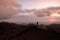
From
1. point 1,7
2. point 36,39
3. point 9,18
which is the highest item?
point 1,7

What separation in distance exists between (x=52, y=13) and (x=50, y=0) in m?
0.17

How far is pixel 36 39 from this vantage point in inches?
57.3

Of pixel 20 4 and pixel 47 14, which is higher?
pixel 20 4

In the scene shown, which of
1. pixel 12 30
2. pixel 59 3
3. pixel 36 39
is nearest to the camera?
pixel 36 39

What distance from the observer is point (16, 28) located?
1.68 m

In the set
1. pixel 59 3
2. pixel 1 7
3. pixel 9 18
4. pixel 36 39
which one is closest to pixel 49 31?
pixel 36 39

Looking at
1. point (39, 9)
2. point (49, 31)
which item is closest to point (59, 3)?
point (39, 9)

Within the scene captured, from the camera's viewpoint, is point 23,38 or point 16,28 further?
point 16,28

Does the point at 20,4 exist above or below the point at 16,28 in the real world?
above

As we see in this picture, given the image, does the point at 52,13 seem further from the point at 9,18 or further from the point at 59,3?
the point at 9,18

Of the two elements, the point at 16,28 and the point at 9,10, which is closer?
the point at 16,28

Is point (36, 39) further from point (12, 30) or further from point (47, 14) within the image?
point (47, 14)

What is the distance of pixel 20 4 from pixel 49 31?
580 mm

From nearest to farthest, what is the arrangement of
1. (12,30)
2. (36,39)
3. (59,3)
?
(36,39), (12,30), (59,3)
